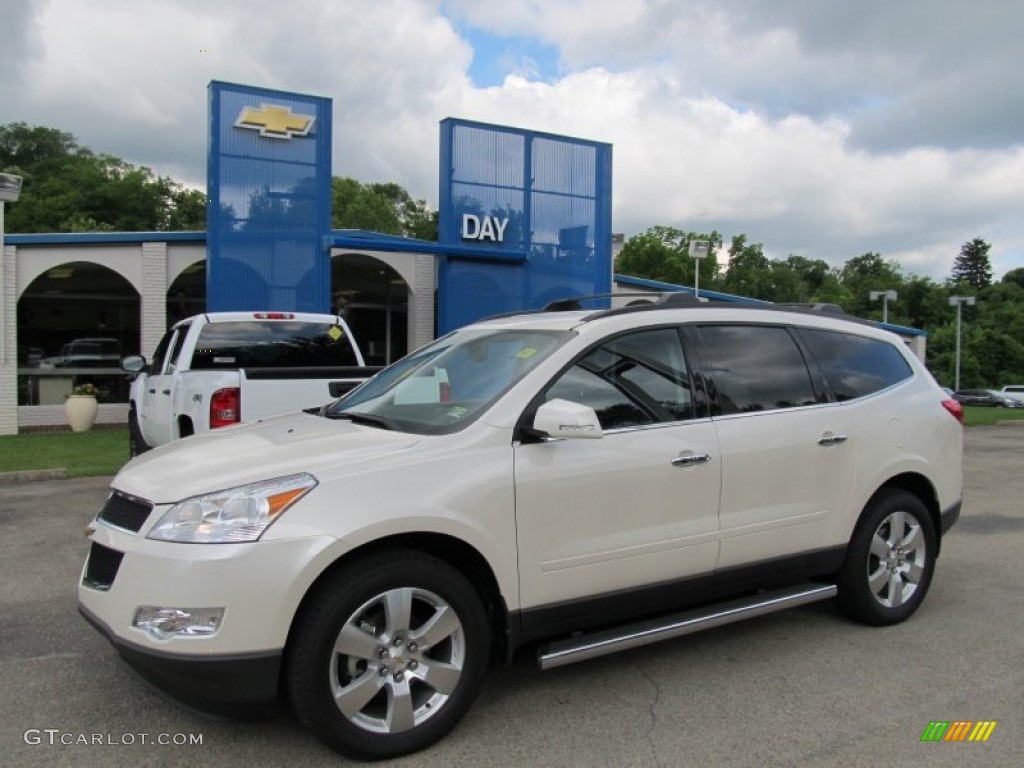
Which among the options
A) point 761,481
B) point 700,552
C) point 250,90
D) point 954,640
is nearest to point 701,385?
point 761,481

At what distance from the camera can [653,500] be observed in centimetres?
365

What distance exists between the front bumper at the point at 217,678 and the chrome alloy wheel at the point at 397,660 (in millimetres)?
232

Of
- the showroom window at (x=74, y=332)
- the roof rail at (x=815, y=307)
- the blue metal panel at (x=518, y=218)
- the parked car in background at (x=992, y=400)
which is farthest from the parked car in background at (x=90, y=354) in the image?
the parked car in background at (x=992, y=400)

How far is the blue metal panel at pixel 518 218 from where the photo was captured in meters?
16.4

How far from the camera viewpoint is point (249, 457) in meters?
3.26

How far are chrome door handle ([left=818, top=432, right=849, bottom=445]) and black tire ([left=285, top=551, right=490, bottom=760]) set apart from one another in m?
2.13

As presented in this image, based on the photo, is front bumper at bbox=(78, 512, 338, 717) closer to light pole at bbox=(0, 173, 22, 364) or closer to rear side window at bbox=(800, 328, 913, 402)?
rear side window at bbox=(800, 328, 913, 402)

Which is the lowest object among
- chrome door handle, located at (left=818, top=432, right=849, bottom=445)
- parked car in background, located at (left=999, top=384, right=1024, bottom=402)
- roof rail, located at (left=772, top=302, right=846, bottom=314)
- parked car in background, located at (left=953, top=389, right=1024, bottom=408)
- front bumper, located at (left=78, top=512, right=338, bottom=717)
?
parked car in background, located at (left=953, top=389, right=1024, bottom=408)

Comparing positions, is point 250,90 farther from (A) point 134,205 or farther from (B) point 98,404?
(A) point 134,205

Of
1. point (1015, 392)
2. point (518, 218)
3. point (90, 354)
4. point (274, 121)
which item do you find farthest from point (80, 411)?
point (1015, 392)

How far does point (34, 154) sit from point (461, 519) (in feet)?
229

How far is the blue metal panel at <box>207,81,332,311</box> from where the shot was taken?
568 inches

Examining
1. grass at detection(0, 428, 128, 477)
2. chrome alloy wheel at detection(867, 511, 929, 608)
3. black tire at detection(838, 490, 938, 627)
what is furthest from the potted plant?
chrome alloy wheel at detection(867, 511, 929, 608)
